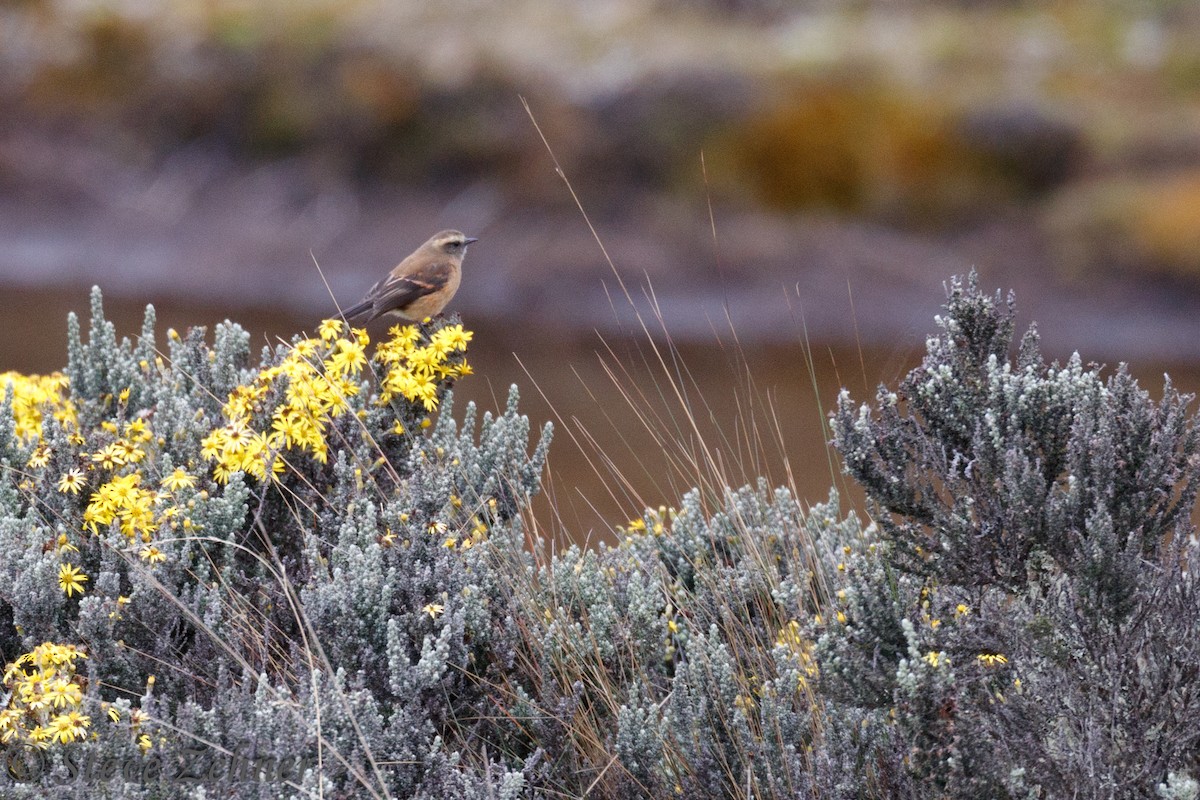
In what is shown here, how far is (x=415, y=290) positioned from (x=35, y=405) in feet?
4.52

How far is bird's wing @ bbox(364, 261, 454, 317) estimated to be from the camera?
5.25 metres

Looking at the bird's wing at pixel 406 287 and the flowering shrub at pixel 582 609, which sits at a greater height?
the bird's wing at pixel 406 287

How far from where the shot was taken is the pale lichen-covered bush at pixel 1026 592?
9.61 feet

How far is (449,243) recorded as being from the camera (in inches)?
221

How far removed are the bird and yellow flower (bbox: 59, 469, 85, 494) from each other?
1.54 m

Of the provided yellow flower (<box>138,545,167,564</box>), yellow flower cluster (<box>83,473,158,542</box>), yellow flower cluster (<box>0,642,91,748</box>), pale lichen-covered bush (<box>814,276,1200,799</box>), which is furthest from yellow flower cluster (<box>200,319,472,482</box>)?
pale lichen-covered bush (<box>814,276,1200,799</box>)

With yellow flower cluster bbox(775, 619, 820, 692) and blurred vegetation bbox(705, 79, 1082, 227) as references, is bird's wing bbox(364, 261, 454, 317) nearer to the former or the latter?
yellow flower cluster bbox(775, 619, 820, 692)

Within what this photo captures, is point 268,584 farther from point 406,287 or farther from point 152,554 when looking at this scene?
point 406,287

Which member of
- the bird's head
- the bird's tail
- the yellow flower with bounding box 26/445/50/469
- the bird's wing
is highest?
the bird's head

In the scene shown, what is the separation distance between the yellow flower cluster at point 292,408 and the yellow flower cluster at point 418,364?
11 cm

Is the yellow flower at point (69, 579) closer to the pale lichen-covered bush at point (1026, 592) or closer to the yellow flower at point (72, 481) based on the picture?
the yellow flower at point (72, 481)

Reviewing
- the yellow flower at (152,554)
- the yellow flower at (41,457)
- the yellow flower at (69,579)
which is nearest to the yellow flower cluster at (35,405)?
the yellow flower at (41,457)

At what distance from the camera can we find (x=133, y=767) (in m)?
3.05

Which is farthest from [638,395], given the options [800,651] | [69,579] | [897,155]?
[897,155]
